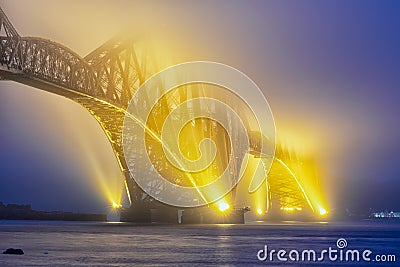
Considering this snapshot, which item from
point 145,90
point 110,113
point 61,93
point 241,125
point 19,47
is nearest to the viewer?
point 19,47

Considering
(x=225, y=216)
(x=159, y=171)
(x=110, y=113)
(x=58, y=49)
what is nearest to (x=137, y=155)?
(x=159, y=171)

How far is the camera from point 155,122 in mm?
112125

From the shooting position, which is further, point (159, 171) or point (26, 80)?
point (159, 171)

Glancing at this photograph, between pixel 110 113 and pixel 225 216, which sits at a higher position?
pixel 110 113

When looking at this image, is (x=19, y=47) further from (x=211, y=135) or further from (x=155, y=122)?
(x=211, y=135)

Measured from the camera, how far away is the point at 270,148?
167m

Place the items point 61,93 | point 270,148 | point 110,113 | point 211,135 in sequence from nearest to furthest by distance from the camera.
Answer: point 61,93
point 110,113
point 211,135
point 270,148

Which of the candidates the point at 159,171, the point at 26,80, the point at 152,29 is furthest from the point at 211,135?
the point at 26,80

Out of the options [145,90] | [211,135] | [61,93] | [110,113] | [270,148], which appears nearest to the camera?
[61,93]

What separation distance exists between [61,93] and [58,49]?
5178 mm

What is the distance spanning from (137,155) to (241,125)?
1329 inches

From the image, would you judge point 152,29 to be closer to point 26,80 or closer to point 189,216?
point 189,216

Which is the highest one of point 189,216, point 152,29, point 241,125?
point 152,29

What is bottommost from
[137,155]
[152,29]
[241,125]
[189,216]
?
[189,216]
